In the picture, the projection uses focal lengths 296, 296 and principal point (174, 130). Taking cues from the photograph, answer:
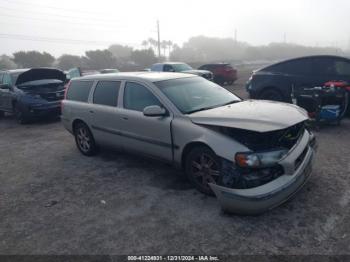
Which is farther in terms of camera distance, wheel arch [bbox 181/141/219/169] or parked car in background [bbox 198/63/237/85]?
parked car in background [bbox 198/63/237/85]

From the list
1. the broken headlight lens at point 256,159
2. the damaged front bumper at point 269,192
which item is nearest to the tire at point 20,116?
the damaged front bumper at point 269,192

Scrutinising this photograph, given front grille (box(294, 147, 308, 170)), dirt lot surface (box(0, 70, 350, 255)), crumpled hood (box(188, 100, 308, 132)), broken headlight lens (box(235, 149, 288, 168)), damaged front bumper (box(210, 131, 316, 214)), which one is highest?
crumpled hood (box(188, 100, 308, 132))

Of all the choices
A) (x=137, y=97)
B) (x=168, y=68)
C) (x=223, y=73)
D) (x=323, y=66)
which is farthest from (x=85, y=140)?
(x=223, y=73)

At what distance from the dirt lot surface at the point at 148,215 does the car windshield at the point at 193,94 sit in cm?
123

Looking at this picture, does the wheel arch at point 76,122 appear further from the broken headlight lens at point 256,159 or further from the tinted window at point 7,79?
the tinted window at point 7,79

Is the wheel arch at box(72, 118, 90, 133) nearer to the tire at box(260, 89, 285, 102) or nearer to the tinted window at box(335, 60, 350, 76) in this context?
the tire at box(260, 89, 285, 102)

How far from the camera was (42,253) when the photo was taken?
10.6 ft

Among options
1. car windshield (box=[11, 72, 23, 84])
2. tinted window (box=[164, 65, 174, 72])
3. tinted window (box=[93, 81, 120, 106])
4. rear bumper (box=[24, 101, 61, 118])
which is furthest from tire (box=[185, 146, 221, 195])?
tinted window (box=[164, 65, 174, 72])

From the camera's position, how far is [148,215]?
12.5 feet

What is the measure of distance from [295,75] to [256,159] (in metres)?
5.67

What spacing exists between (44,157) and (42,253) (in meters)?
3.67

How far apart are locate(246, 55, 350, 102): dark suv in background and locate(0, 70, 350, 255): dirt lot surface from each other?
2572 millimetres

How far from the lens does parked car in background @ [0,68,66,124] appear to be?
9867 mm

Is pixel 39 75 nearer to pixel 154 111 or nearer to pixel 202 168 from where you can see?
pixel 154 111
